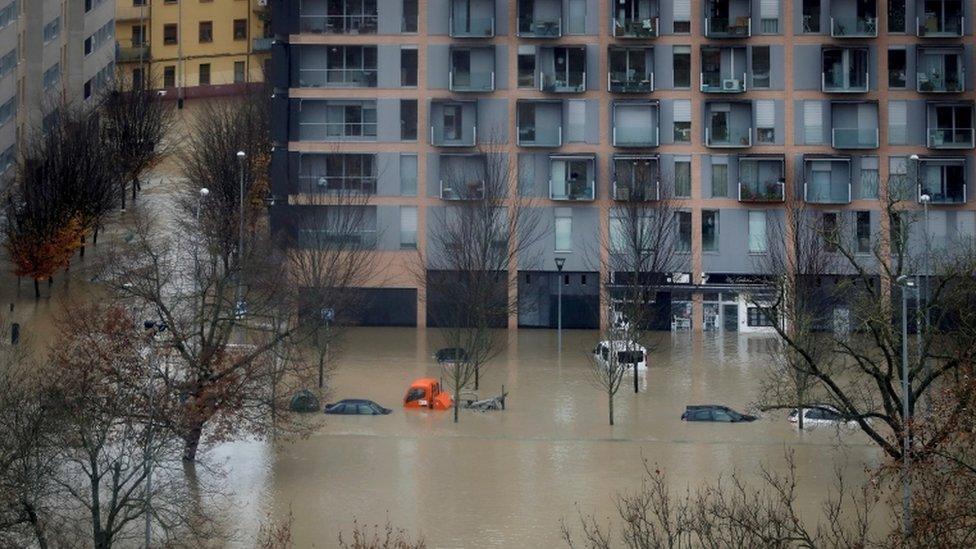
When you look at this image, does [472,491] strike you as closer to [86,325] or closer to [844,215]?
[86,325]

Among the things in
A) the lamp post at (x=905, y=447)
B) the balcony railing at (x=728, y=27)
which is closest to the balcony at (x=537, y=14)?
the balcony railing at (x=728, y=27)

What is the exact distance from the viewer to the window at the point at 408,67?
2569 inches

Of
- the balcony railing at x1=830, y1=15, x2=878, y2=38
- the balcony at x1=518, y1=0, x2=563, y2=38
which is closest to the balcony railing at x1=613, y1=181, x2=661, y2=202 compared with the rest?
the balcony at x1=518, y1=0, x2=563, y2=38

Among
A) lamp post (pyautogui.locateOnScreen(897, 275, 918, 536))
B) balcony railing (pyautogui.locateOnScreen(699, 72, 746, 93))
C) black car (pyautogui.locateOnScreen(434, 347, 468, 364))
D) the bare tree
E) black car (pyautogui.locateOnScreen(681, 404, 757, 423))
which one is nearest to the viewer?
lamp post (pyautogui.locateOnScreen(897, 275, 918, 536))

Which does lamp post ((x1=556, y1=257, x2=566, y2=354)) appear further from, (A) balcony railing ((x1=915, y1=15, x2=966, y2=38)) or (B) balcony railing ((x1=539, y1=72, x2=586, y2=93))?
(A) balcony railing ((x1=915, y1=15, x2=966, y2=38))

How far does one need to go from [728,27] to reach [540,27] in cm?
685

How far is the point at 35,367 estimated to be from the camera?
4462cm

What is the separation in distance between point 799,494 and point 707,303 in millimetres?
28389

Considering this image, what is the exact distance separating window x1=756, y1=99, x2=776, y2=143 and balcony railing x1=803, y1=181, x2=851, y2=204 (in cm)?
218

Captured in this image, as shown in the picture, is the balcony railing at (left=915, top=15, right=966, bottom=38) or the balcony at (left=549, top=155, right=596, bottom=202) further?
the balcony at (left=549, top=155, right=596, bottom=202)

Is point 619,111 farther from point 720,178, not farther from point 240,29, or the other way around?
point 240,29

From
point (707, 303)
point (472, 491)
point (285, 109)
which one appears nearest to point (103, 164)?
point (285, 109)

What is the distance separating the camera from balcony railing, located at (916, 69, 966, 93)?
6431cm

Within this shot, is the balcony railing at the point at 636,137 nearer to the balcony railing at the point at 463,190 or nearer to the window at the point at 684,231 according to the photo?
the window at the point at 684,231
